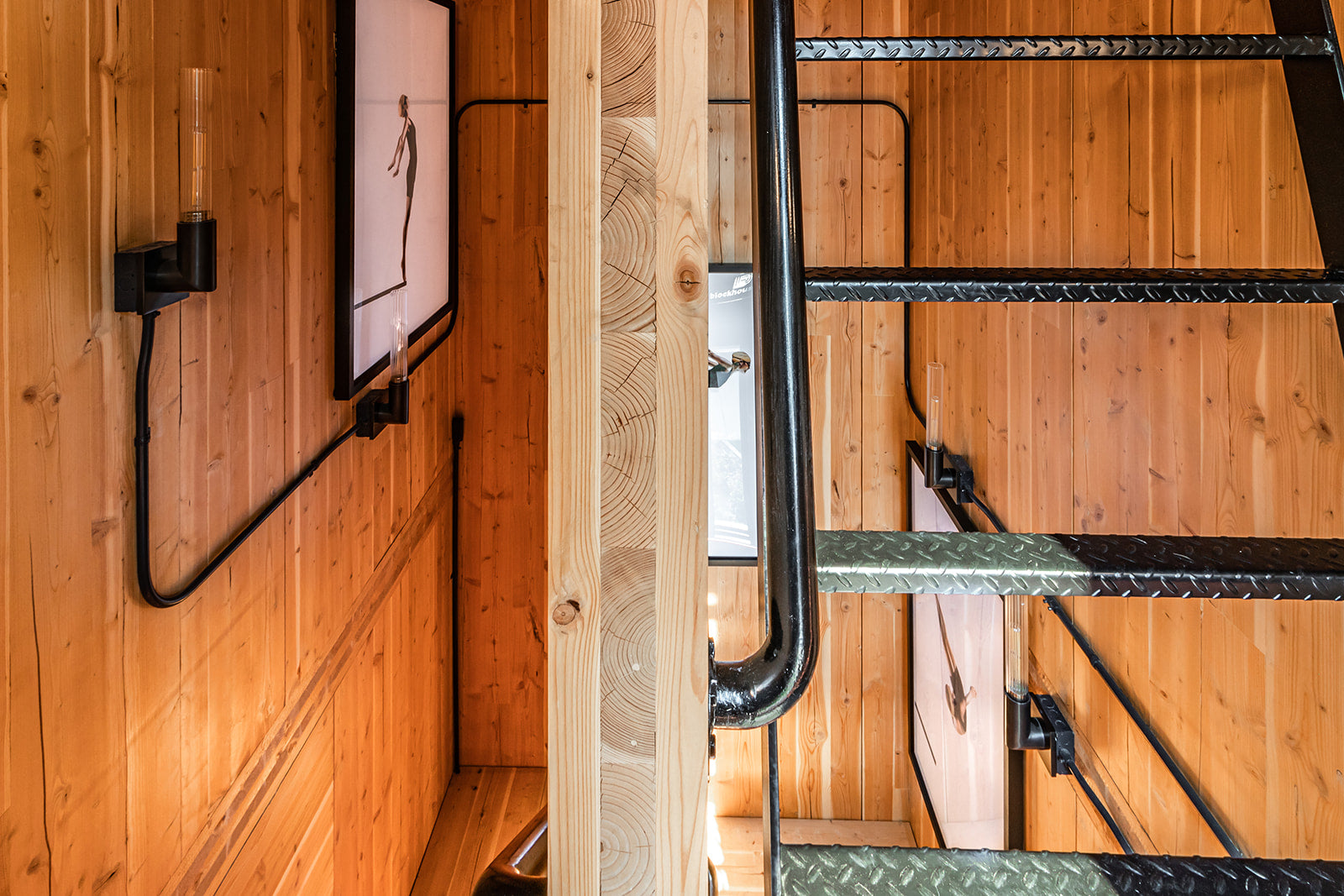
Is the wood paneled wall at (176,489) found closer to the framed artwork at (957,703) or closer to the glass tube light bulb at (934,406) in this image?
the framed artwork at (957,703)

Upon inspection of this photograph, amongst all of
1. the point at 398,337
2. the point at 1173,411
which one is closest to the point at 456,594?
the point at 398,337

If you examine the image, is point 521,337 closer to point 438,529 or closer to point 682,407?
point 438,529

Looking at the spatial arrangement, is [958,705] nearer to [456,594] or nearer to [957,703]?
[957,703]

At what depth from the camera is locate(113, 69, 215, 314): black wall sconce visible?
1112mm

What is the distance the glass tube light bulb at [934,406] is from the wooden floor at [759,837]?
4.80 feet

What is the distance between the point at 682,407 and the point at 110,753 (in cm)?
100

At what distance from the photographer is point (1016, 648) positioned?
1.89m

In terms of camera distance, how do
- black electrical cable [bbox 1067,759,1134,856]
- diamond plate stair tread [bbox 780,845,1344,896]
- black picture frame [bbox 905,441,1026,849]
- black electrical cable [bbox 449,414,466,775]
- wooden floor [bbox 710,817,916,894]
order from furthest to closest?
black electrical cable [bbox 449,414,466,775] < wooden floor [bbox 710,817,916,894] < black picture frame [bbox 905,441,1026,849] < black electrical cable [bbox 1067,759,1134,856] < diamond plate stair tread [bbox 780,845,1344,896]

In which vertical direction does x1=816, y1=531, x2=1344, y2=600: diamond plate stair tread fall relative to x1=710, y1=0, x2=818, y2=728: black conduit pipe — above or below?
below

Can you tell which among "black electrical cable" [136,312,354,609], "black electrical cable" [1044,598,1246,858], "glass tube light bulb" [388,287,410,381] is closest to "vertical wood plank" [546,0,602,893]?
"black electrical cable" [136,312,354,609]

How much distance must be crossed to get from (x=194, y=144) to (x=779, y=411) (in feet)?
3.46

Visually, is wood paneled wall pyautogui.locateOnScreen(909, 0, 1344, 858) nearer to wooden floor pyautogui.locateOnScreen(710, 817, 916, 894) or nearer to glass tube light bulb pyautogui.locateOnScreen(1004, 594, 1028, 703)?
glass tube light bulb pyautogui.locateOnScreen(1004, 594, 1028, 703)

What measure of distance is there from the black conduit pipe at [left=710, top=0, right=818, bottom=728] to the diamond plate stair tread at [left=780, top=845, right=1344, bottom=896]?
0.27m

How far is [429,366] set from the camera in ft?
9.65
